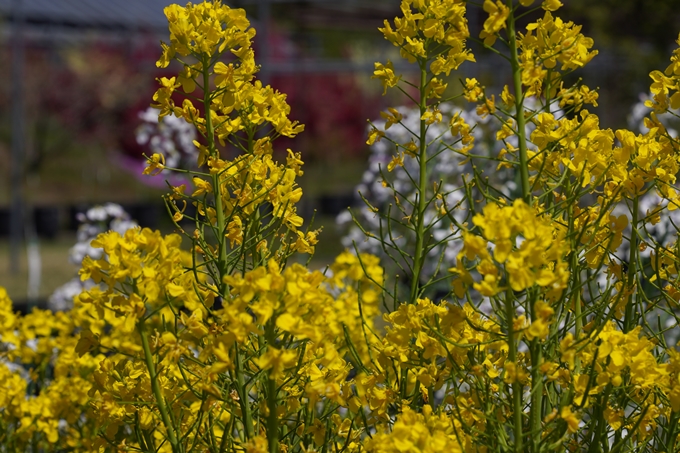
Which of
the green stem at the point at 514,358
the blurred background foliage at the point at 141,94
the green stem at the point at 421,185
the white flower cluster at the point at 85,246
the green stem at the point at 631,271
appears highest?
the blurred background foliage at the point at 141,94

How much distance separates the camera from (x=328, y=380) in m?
1.28

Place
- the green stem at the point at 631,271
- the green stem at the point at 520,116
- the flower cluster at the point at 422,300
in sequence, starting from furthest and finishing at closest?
the green stem at the point at 631,271, the green stem at the point at 520,116, the flower cluster at the point at 422,300

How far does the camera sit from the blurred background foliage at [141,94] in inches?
442

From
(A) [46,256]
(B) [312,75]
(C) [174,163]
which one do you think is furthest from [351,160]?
(C) [174,163]

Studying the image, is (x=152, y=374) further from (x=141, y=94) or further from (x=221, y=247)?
(x=141, y=94)

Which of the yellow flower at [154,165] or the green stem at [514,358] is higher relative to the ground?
the yellow flower at [154,165]

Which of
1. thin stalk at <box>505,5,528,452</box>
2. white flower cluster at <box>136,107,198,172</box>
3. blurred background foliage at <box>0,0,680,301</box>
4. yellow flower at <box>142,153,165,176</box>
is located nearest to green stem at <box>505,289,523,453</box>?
thin stalk at <box>505,5,528,452</box>

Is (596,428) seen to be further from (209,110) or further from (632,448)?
(209,110)

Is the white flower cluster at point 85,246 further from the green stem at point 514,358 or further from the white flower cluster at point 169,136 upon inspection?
the green stem at point 514,358

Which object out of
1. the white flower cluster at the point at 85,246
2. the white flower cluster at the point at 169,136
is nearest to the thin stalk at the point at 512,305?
the white flower cluster at the point at 85,246

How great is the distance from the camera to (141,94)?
14961 mm

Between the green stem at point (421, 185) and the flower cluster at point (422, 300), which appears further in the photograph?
the green stem at point (421, 185)

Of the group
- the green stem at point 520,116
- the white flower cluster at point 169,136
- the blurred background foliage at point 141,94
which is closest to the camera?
the green stem at point 520,116

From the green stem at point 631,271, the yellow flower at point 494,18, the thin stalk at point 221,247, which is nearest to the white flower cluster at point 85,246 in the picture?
the thin stalk at point 221,247
